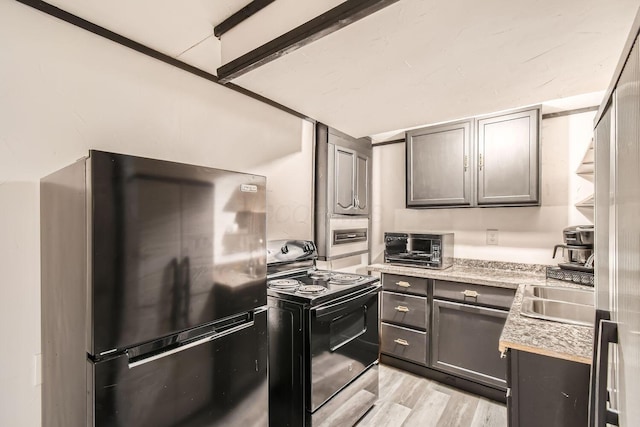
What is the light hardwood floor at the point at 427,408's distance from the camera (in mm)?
2080

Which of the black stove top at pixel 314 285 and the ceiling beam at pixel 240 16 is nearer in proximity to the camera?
the ceiling beam at pixel 240 16

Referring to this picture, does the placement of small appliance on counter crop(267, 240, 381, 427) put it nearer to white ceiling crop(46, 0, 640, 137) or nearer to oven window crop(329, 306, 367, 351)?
oven window crop(329, 306, 367, 351)

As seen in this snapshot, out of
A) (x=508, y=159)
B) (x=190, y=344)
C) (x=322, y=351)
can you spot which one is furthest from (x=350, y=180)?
(x=190, y=344)

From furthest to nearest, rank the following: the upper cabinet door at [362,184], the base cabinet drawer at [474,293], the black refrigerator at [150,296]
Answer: the upper cabinet door at [362,184]
the base cabinet drawer at [474,293]
the black refrigerator at [150,296]

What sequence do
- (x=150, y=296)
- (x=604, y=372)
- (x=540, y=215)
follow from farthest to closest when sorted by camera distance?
(x=540, y=215)
(x=150, y=296)
(x=604, y=372)

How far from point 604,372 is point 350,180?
7.82 ft

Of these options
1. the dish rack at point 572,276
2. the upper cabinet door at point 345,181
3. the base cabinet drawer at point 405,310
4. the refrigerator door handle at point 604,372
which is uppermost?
the upper cabinet door at point 345,181

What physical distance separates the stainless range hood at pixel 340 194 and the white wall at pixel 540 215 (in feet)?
1.82

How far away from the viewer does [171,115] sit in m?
1.75

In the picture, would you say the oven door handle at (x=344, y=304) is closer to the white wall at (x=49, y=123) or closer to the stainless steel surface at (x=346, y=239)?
the stainless steel surface at (x=346, y=239)

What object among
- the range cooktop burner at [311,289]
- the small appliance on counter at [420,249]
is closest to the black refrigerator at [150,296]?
the range cooktop burner at [311,289]

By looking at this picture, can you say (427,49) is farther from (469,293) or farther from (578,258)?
(578,258)

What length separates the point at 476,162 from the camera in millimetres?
2646

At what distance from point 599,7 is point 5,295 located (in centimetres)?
265
